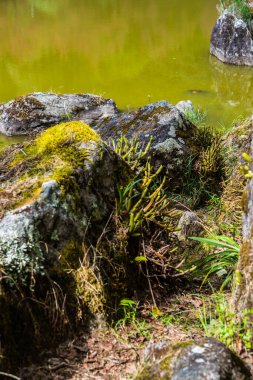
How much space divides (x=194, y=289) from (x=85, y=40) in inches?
621

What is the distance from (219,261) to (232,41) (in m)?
12.5

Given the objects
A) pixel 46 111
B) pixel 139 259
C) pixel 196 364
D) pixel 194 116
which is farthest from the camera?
pixel 46 111

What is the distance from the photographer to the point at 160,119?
6.26 m

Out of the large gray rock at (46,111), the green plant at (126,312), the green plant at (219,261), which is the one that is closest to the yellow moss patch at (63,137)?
the green plant at (219,261)

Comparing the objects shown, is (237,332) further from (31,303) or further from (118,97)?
(118,97)

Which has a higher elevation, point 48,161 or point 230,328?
point 48,161

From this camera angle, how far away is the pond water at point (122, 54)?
1270 cm

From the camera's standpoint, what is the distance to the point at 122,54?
53.8 feet

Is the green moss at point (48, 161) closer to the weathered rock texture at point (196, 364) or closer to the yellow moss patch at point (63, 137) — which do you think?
the yellow moss patch at point (63, 137)

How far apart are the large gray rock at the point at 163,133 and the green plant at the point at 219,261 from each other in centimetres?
239

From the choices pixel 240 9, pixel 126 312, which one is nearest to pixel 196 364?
pixel 126 312

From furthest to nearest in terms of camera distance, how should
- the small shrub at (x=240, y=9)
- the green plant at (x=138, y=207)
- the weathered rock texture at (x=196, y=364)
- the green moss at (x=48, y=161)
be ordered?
the small shrub at (x=240, y=9), the green plant at (x=138, y=207), the green moss at (x=48, y=161), the weathered rock texture at (x=196, y=364)

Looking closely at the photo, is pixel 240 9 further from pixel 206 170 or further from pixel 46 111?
pixel 206 170

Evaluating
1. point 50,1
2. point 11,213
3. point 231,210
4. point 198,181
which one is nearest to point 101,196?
point 11,213
